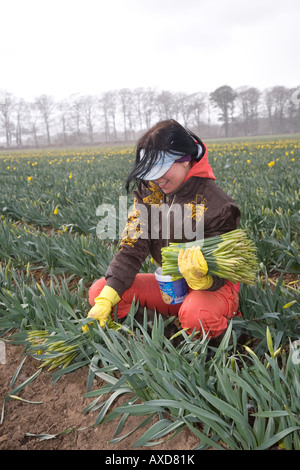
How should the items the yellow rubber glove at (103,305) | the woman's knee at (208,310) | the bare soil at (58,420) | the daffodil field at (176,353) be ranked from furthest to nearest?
the yellow rubber glove at (103,305) < the woman's knee at (208,310) < the bare soil at (58,420) < the daffodil field at (176,353)

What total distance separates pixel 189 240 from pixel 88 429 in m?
0.94

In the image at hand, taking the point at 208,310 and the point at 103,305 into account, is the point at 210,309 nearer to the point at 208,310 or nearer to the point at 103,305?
the point at 208,310

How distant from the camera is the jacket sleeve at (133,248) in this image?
1.87m

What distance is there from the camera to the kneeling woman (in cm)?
157

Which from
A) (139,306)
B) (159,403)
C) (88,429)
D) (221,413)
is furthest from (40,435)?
(139,306)

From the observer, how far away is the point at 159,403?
1.22 m

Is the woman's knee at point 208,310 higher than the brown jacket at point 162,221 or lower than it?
lower

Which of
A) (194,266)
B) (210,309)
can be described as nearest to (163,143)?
(194,266)

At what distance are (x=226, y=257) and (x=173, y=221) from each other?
378 mm

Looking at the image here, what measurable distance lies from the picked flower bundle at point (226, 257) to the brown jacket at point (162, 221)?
92 millimetres

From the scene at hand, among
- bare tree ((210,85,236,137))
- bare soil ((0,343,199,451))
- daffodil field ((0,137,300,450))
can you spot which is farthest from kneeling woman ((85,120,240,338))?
bare tree ((210,85,236,137))

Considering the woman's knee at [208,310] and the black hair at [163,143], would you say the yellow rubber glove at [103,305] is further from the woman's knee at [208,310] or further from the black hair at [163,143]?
the black hair at [163,143]

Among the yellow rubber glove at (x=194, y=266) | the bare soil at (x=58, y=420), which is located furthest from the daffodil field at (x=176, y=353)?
the yellow rubber glove at (x=194, y=266)

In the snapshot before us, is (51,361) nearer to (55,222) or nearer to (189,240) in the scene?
(189,240)
